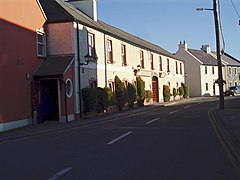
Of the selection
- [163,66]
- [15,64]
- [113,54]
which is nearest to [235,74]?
[163,66]

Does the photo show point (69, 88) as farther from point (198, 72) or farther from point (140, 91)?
point (198, 72)

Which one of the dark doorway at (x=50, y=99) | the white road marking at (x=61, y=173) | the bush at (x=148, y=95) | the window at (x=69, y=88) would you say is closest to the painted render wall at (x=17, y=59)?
the dark doorway at (x=50, y=99)

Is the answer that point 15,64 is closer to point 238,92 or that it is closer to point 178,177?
point 178,177

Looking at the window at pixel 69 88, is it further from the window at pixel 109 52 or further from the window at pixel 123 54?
the window at pixel 123 54

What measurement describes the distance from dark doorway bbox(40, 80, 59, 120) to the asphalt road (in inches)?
363

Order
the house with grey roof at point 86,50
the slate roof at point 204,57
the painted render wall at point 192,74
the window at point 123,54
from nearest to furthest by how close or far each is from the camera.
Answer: the house with grey roof at point 86,50 < the window at point 123,54 < the painted render wall at point 192,74 < the slate roof at point 204,57

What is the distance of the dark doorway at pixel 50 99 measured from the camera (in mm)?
23812

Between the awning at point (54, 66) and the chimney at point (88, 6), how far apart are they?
30.5 feet

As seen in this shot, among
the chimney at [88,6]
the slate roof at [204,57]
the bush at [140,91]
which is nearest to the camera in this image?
the chimney at [88,6]

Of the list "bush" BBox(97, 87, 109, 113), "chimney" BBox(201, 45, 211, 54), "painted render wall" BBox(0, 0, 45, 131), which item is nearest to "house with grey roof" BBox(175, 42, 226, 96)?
"chimney" BBox(201, 45, 211, 54)

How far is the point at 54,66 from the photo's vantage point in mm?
23406

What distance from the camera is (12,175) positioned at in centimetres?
827

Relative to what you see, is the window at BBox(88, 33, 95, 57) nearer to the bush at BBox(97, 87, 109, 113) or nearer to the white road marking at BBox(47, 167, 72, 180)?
the bush at BBox(97, 87, 109, 113)

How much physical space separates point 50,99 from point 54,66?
84.2 inches
